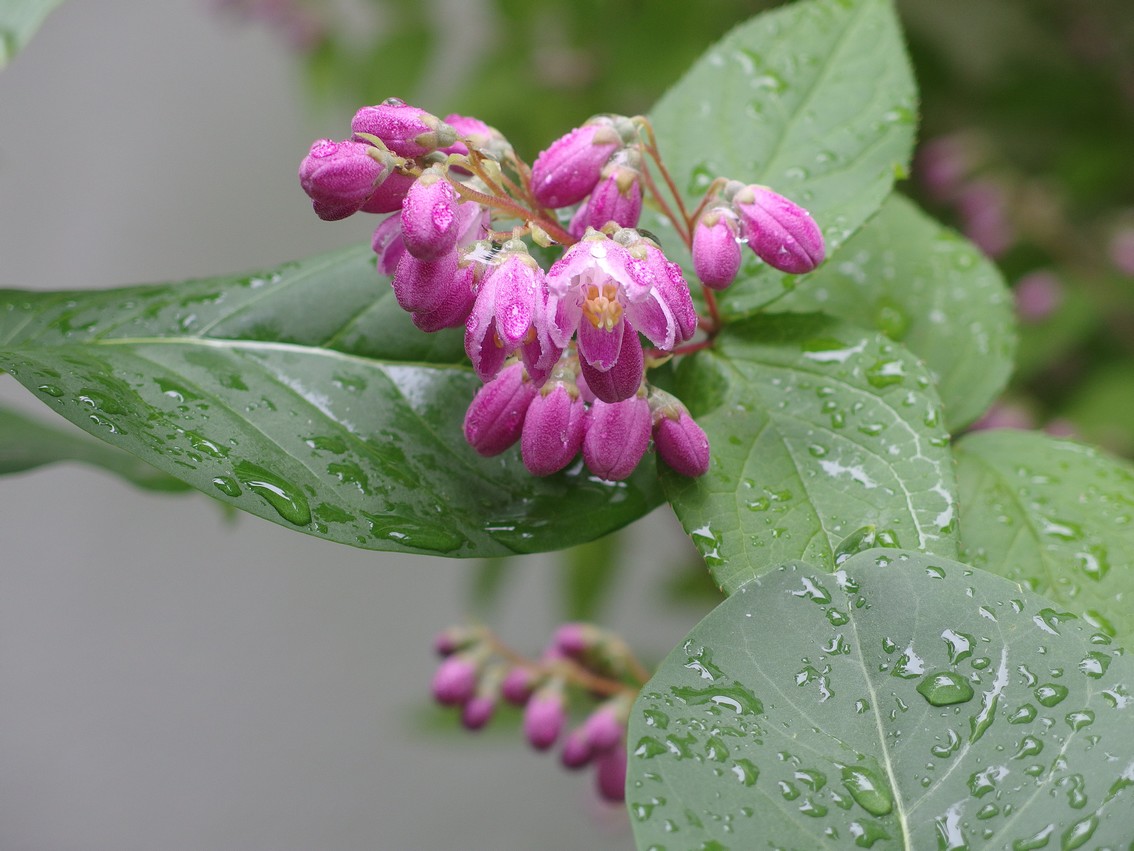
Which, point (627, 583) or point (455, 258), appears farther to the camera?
Result: point (627, 583)

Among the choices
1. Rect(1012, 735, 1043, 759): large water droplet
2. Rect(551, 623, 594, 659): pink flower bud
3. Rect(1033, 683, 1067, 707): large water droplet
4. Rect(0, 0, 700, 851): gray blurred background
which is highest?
Rect(1033, 683, 1067, 707): large water droplet

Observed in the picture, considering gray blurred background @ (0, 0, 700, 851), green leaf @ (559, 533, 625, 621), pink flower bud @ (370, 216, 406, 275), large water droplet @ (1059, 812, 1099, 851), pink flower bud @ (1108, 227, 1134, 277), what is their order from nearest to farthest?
large water droplet @ (1059, 812, 1099, 851)
pink flower bud @ (370, 216, 406, 275)
pink flower bud @ (1108, 227, 1134, 277)
green leaf @ (559, 533, 625, 621)
gray blurred background @ (0, 0, 700, 851)

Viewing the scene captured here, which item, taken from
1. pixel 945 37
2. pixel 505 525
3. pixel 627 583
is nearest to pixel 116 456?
pixel 505 525

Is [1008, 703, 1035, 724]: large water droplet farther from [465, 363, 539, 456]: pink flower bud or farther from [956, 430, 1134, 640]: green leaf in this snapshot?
[465, 363, 539, 456]: pink flower bud

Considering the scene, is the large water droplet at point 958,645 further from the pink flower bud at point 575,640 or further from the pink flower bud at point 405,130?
the pink flower bud at point 575,640

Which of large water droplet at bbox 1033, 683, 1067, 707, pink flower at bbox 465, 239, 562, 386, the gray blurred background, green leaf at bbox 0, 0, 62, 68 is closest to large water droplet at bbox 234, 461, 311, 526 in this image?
pink flower at bbox 465, 239, 562, 386

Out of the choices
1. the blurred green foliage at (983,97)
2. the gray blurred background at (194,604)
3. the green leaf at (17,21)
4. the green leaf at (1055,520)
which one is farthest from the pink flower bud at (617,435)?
the gray blurred background at (194,604)

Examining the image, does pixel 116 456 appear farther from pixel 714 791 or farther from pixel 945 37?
pixel 945 37
